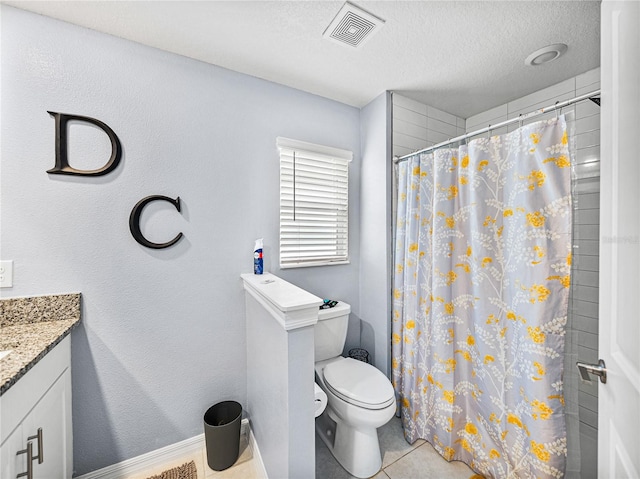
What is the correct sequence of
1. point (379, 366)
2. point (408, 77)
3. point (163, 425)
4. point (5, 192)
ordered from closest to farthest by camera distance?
1. point (5, 192)
2. point (163, 425)
3. point (408, 77)
4. point (379, 366)

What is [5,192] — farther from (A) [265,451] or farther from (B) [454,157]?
(B) [454,157]

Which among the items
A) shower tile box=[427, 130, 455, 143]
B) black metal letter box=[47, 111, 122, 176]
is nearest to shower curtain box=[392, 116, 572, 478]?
shower tile box=[427, 130, 455, 143]

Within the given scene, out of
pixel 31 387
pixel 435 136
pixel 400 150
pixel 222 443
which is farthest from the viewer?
pixel 435 136

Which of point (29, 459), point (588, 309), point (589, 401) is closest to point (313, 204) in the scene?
point (29, 459)

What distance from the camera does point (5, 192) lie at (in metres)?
1.20

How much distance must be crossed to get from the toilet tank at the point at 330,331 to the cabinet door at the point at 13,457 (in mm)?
1270

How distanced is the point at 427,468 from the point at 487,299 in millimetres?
1013

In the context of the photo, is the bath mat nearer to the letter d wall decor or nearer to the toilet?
the toilet

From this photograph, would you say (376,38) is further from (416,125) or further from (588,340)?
(588,340)

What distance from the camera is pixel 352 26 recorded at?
4.38ft

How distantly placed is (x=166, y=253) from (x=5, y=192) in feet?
2.29

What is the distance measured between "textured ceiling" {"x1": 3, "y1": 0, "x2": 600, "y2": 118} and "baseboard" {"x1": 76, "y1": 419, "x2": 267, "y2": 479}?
2.26 meters

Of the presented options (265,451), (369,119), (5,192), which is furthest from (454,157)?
(5,192)

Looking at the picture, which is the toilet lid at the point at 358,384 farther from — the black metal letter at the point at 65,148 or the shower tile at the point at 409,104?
the shower tile at the point at 409,104
